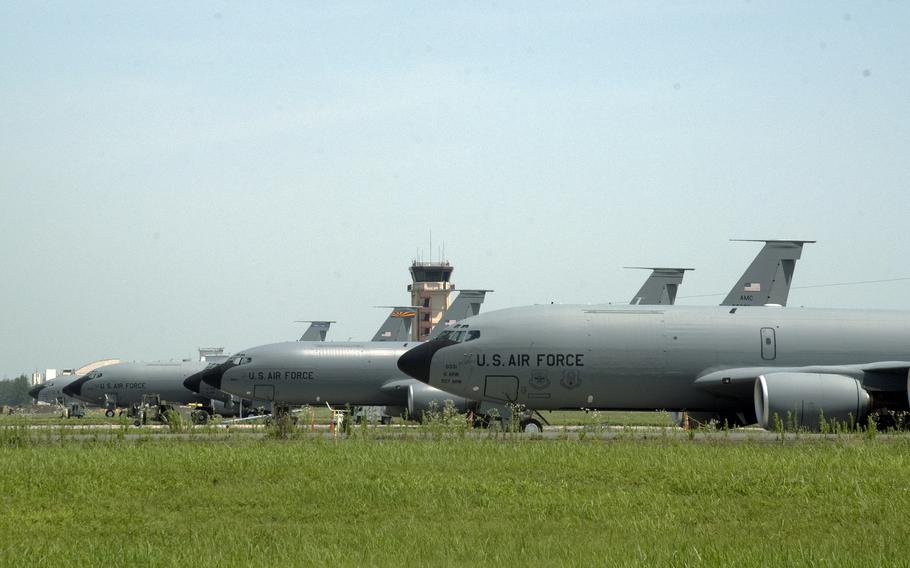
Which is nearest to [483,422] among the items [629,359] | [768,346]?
[629,359]

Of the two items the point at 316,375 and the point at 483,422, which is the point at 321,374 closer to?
the point at 316,375

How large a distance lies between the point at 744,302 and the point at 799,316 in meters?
10.5

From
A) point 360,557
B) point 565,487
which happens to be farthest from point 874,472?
point 360,557

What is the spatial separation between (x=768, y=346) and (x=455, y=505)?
2449 centimetres

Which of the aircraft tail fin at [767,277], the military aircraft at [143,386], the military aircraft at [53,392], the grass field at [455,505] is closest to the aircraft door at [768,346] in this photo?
the aircraft tail fin at [767,277]

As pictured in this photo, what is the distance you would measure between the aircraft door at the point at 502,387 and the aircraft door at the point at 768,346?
28.2ft

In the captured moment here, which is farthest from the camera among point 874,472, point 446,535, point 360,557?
point 874,472

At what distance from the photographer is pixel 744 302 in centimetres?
4875

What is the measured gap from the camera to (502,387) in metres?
36.0

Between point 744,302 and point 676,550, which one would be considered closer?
point 676,550

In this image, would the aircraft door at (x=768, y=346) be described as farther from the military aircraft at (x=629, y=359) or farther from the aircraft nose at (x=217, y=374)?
the aircraft nose at (x=217, y=374)

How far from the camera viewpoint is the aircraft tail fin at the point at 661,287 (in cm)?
5909

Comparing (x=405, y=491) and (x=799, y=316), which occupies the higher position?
(x=799, y=316)

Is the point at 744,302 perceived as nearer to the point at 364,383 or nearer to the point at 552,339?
the point at 552,339
